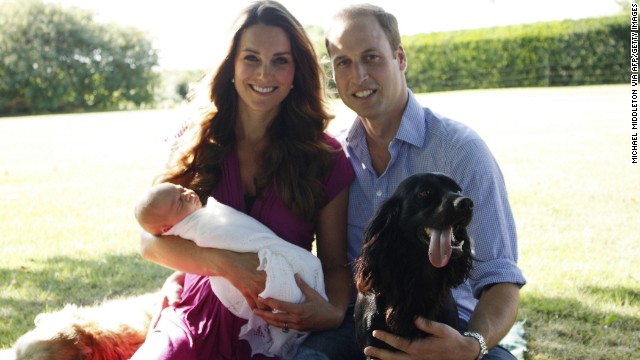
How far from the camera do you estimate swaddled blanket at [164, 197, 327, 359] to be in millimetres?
3400

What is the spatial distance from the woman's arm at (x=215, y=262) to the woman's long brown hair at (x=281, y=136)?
0.37 m

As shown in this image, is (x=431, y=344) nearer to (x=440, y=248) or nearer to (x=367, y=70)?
(x=440, y=248)

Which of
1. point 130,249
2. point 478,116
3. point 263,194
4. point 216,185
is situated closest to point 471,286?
point 263,194

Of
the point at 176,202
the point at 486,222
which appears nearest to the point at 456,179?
the point at 486,222

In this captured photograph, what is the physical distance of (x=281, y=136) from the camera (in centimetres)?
396

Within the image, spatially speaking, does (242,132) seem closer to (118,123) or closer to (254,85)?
(254,85)

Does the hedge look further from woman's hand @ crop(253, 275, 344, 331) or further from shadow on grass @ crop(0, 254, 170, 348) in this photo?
woman's hand @ crop(253, 275, 344, 331)

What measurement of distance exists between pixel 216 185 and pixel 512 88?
31.5m

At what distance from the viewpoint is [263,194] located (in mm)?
3764

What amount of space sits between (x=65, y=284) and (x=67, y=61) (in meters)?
34.5

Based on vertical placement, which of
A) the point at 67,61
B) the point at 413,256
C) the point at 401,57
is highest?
the point at 401,57

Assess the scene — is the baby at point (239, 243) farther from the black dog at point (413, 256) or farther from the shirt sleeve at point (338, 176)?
the black dog at point (413, 256)

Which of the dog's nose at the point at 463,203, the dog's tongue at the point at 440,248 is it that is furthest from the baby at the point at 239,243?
the dog's nose at the point at 463,203

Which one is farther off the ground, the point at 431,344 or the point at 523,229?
the point at 431,344
